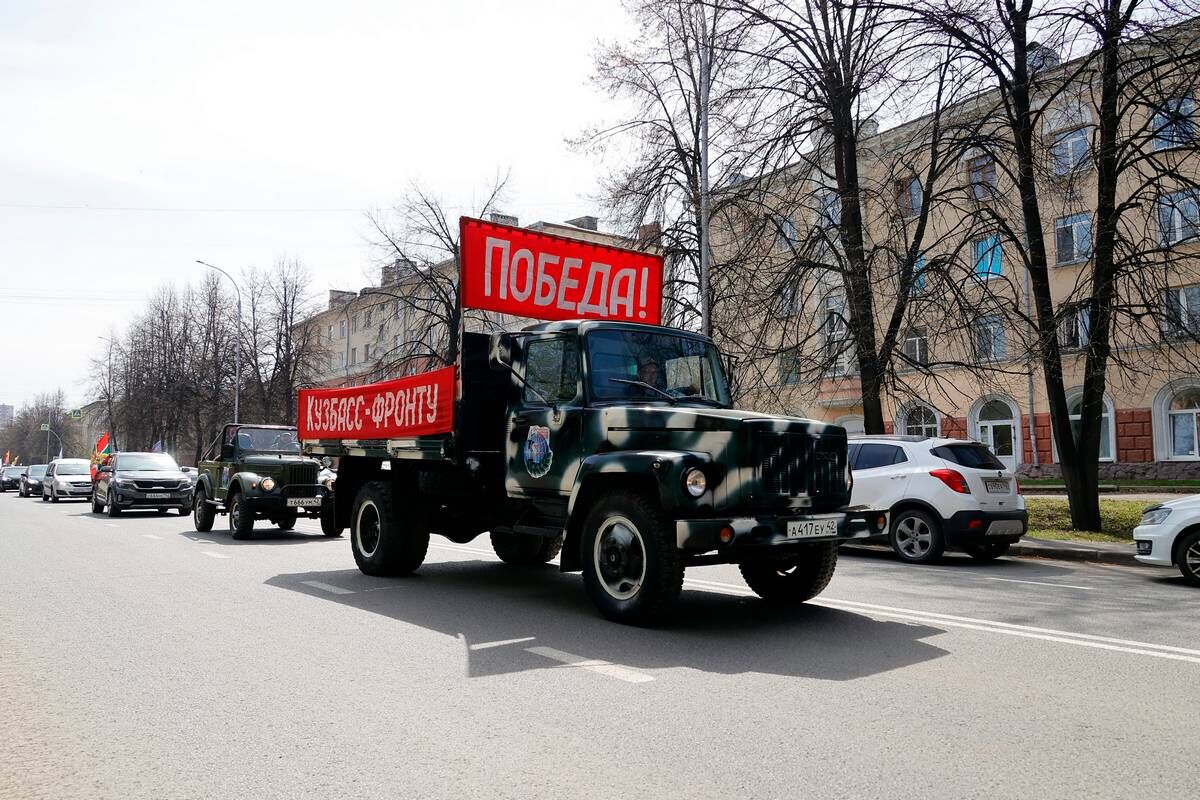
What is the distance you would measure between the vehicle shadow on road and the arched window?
26873mm

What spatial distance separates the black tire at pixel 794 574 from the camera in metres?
7.72

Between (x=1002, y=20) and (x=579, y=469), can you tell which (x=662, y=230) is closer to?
(x=1002, y=20)

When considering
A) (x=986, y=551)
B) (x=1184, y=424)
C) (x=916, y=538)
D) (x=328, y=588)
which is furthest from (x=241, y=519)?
(x=1184, y=424)

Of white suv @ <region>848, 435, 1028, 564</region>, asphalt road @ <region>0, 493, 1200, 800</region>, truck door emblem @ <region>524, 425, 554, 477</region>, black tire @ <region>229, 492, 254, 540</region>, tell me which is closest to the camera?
asphalt road @ <region>0, 493, 1200, 800</region>

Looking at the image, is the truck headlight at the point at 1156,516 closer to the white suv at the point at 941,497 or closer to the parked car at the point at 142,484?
the white suv at the point at 941,497

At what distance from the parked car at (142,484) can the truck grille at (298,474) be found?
27.4 ft

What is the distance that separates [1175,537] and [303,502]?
12.6m

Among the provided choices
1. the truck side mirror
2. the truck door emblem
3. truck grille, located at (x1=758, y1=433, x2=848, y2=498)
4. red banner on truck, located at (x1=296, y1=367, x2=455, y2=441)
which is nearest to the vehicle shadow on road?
truck grille, located at (x1=758, y1=433, x2=848, y2=498)

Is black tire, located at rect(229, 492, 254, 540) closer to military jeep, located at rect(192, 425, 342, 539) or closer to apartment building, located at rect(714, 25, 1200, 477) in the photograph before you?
military jeep, located at rect(192, 425, 342, 539)

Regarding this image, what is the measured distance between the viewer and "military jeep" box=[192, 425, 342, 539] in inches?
602

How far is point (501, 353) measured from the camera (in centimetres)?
817

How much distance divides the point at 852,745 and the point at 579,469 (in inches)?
144

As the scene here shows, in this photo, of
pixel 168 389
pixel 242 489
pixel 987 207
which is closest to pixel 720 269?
pixel 987 207

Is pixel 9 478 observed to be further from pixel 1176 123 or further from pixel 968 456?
pixel 1176 123
